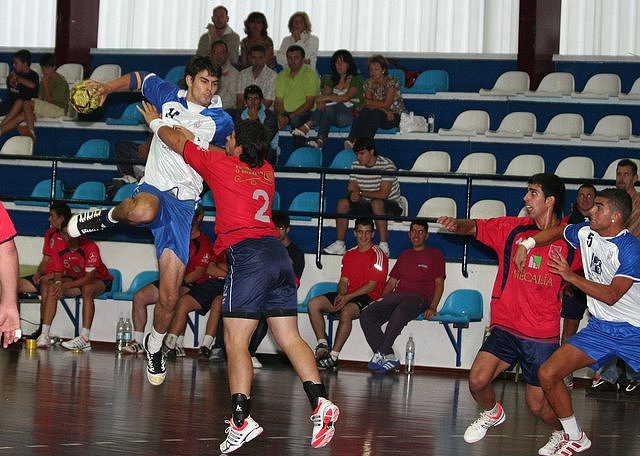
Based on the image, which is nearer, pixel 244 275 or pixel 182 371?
pixel 244 275

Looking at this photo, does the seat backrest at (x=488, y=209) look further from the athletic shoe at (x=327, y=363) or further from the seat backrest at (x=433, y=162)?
the athletic shoe at (x=327, y=363)

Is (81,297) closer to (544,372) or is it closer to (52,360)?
(52,360)

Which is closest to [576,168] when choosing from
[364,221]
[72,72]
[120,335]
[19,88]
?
[364,221]

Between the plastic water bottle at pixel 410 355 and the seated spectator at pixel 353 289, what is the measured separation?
0.68m

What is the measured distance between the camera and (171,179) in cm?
824

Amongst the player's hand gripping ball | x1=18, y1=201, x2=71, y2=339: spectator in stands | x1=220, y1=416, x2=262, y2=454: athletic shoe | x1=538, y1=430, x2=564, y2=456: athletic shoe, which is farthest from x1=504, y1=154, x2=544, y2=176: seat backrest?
x1=220, y1=416, x2=262, y2=454: athletic shoe

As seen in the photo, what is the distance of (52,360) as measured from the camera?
11570 mm

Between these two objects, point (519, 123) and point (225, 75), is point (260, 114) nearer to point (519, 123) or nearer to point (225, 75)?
point (225, 75)

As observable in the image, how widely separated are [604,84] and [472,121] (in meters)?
2.01

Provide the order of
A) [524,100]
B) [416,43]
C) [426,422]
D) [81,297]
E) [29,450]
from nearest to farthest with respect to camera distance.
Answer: [29,450] < [426,422] < [81,297] < [524,100] < [416,43]

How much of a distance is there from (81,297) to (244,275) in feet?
24.9

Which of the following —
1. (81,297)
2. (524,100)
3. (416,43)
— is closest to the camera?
(81,297)

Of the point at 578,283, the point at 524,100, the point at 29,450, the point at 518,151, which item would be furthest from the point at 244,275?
the point at 524,100

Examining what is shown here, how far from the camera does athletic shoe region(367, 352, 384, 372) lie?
12.3 metres
